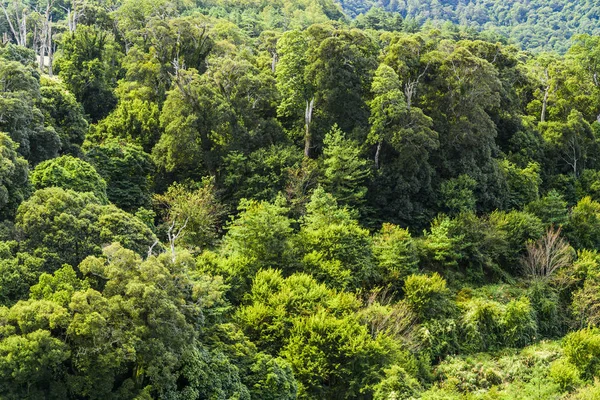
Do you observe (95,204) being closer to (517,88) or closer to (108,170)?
(108,170)

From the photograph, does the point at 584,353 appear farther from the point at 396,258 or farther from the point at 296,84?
the point at 296,84

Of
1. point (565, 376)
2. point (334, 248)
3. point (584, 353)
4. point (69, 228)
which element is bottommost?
point (565, 376)

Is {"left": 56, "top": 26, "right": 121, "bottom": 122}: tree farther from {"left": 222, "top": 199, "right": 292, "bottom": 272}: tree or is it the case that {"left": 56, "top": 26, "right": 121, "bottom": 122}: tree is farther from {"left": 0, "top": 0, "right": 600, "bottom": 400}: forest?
{"left": 222, "top": 199, "right": 292, "bottom": 272}: tree

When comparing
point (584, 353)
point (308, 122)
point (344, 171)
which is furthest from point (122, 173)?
point (584, 353)

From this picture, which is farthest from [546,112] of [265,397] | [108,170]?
[265,397]

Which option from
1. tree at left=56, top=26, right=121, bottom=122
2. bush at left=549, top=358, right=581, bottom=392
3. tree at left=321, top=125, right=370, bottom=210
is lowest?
bush at left=549, top=358, right=581, bottom=392

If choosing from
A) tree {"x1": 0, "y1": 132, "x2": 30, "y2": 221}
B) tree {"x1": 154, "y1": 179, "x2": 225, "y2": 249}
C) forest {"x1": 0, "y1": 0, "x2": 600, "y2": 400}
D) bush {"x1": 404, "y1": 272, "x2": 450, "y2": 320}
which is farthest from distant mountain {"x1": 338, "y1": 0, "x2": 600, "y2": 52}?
tree {"x1": 0, "y1": 132, "x2": 30, "y2": 221}
